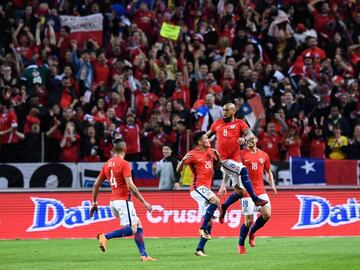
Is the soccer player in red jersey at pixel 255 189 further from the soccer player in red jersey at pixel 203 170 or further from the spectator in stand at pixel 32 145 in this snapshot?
the spectator in stand at pixel 32 145

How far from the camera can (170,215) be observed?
25.3 metres

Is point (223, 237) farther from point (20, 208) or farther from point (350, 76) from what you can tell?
point (350, 76)

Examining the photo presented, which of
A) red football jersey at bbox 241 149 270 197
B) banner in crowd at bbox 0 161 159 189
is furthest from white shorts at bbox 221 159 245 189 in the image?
banner in crowd at bbox 0 161 159 189

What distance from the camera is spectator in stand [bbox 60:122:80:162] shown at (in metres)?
28.0

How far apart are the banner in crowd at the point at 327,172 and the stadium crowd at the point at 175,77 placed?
0.64m

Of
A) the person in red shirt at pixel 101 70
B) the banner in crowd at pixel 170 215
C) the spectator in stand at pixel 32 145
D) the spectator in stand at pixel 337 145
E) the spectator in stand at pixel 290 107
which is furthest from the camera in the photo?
the person in red shirt at pixel 101 70

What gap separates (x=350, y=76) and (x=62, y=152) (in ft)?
28.2

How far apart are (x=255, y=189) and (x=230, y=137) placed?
1542 millimetres

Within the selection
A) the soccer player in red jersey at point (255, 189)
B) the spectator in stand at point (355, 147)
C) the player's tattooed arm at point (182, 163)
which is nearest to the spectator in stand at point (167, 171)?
the spectator in stand at point (355, 147)

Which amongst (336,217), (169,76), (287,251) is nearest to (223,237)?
(336,217)

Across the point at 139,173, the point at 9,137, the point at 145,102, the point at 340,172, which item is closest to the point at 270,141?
the point at 340,172

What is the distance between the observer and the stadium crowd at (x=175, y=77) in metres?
27.9

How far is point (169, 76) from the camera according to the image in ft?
100

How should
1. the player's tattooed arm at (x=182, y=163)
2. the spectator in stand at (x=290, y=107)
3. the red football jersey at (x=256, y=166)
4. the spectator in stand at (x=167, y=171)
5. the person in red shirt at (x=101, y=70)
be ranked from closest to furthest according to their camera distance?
the player's tattooed arm at (x=182, y=163), the red football jersey at (x=256, y=166), the spectator in stand at (x=167, y=171), the spectator in stand at (x=290, y=107), the person in red shirt at (x=101, y=70)
